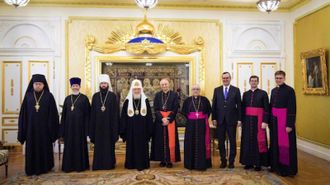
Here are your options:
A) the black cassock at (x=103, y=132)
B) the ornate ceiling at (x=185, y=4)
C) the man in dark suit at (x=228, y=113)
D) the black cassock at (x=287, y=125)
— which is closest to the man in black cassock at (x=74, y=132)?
the black cassock at (x=103, y=132)

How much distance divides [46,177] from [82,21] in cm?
364

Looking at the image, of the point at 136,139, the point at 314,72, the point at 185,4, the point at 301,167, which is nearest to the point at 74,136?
the point at 136,139

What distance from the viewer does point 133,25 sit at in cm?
644

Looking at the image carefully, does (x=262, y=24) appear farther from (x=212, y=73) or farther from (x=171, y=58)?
(x=171, y=58)

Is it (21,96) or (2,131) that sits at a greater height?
(21,96)

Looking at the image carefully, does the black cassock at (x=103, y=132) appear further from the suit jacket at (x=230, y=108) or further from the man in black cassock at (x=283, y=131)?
the man in black cassock at (x=283, y=131)

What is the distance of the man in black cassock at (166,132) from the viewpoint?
4867mm

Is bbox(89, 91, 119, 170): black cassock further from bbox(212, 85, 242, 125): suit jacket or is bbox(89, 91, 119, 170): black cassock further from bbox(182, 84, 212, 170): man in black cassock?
bbox(212, 85, 242, 125): suit jacket

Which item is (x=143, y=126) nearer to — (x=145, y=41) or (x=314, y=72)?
(x=145, y=41)

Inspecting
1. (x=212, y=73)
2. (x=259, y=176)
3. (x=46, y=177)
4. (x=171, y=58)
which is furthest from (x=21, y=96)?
(x=259, y=176)

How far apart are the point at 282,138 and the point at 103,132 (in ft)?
9.93

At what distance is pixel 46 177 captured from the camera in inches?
171

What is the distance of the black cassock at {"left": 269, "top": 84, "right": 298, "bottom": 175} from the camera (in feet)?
14.1

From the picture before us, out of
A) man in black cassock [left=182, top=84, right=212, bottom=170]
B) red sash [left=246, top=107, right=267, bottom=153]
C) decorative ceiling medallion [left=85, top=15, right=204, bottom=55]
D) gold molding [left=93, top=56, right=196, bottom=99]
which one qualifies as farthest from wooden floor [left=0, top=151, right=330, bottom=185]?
decorative ceiling medallion [left=85, top=15, right=204, bottom=55]
